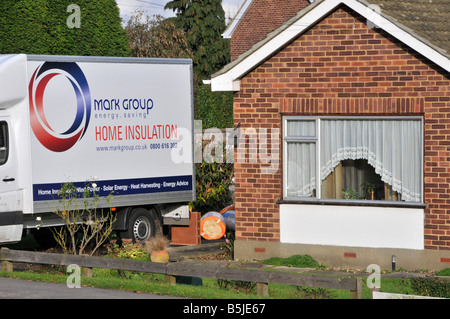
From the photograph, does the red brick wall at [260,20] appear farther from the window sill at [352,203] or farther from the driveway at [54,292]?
the driveway at [54,292]

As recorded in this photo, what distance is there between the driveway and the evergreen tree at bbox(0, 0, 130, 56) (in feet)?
46.7

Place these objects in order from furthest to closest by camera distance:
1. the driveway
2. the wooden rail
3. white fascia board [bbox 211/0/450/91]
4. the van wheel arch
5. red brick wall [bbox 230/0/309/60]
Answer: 1. red brick wall [bbox 230/0/309/60]
2. the van wheel arch
3. white fascia board [bbox 211/0/450/91]
4. the driveway
5. the wooden rail

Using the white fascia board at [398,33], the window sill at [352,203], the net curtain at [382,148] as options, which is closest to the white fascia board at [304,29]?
the white fascia board at [398,33]

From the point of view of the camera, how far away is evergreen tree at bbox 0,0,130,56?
26.8m

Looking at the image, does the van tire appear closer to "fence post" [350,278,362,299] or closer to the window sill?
the window sill

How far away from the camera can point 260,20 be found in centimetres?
4131

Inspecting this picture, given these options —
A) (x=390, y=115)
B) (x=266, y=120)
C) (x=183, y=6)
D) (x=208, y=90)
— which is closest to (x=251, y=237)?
(x=266, y=120)

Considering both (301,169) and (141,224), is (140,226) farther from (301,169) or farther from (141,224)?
(301,169)

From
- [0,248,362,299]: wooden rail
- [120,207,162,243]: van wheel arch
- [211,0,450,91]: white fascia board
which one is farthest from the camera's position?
[120,207,162,243]: van wheel arch

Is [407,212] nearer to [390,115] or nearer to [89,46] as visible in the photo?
[390,115]

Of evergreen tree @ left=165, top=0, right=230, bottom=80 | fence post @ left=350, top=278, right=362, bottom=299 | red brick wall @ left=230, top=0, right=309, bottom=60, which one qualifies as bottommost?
fence post @ left=350, top=278, right=362, bottom=299

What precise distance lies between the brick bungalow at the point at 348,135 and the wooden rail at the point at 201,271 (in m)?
3.30

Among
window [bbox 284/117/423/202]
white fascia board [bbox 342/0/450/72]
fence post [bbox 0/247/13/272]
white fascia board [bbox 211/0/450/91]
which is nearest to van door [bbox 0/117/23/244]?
fence post [bbox 0/247/13/272]
